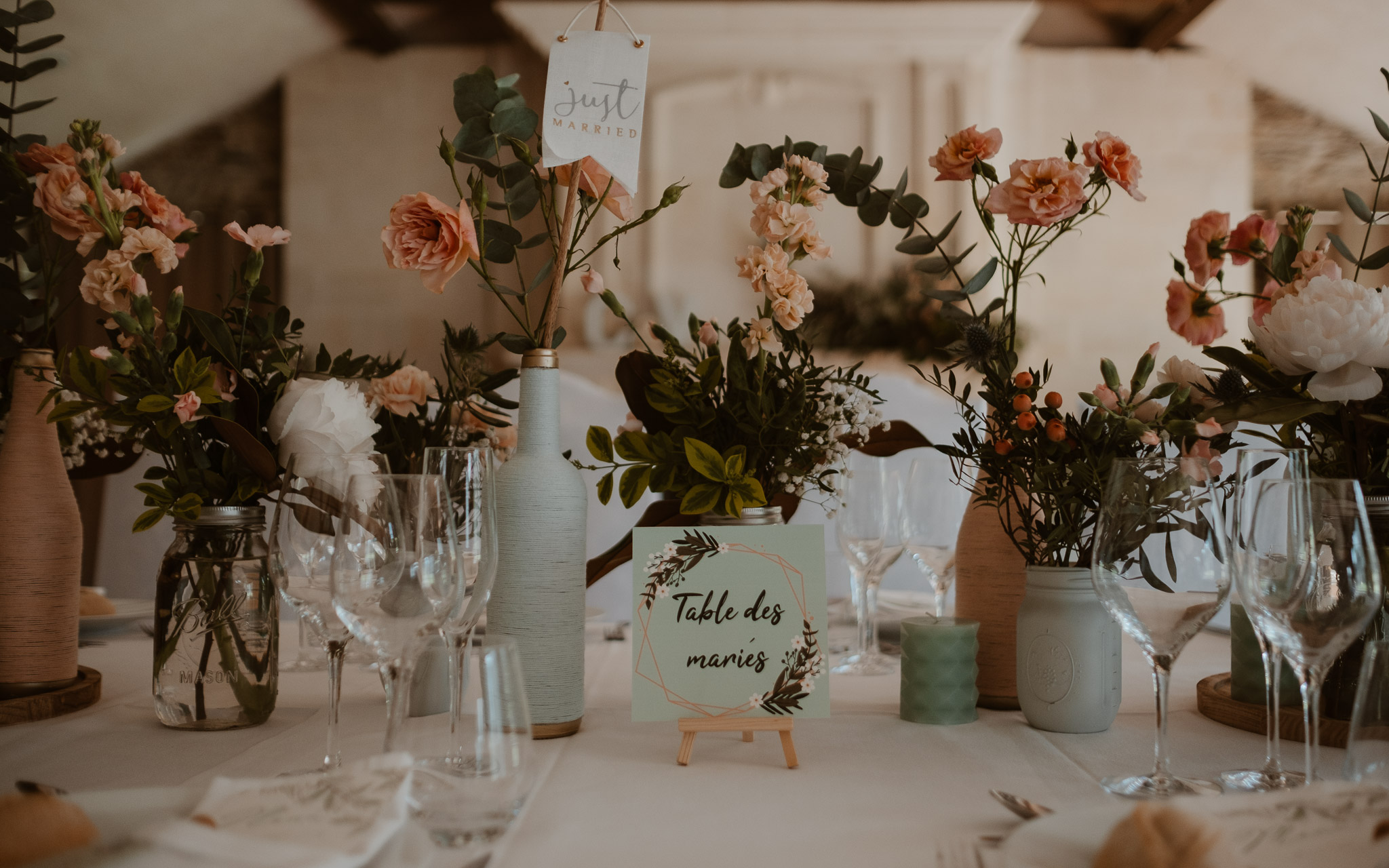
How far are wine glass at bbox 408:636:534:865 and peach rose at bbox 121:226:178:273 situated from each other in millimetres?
516

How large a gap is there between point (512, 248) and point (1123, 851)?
629 mm

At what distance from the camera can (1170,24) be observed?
470 centimetres

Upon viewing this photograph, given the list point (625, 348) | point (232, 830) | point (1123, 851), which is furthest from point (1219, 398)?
point (625, 348)

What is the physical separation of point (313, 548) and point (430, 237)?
260 mm

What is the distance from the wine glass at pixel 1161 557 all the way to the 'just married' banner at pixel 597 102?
0.47 metres

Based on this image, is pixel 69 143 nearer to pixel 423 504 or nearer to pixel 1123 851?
pixel 423 504

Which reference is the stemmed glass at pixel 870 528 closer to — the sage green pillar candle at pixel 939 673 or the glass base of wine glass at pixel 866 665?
the glass base of wine glass at pixel 866 665

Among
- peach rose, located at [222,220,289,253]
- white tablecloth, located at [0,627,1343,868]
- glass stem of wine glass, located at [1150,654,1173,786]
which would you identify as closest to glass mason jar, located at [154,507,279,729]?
white tablecloth, located at [0,627,1343,868]

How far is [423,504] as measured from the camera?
2.01 feet

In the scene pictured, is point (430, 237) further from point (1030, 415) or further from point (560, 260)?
point (1030, 415)

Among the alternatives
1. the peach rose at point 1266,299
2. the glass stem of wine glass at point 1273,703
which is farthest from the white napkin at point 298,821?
the peach rose at point 1266,299

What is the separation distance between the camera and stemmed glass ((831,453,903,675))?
3.56 feet

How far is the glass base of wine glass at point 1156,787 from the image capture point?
2.04ft

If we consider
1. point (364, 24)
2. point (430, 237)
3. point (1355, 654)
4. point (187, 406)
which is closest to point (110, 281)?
point (187, 406)
